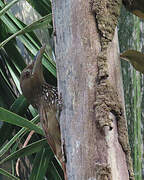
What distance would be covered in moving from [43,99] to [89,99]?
0.48 meters

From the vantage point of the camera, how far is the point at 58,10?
73cm

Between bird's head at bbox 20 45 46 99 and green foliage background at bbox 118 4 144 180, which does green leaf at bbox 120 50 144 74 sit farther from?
bird's head at bbox 20 45 46 99

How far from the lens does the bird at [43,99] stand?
0.97 meters

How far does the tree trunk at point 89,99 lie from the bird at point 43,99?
0.79 ft

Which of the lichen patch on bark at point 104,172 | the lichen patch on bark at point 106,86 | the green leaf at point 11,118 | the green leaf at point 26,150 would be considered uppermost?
the lichen patch on bark at point 106,86

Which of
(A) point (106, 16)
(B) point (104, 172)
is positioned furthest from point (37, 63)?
(B) point (104, 172)

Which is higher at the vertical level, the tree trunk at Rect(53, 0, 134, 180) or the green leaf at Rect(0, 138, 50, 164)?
the tree trunk at Rect(53, 0, 134, 180)

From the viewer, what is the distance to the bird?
3.19ft

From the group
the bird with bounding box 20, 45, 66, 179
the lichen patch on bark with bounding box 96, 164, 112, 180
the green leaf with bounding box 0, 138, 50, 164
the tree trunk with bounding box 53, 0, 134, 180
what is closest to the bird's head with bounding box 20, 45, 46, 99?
the bird with bounding box 20, 45, 66, 179

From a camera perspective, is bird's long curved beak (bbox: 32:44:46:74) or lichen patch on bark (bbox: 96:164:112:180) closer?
lichen patch on bark (bbox: 96:164:112:180)

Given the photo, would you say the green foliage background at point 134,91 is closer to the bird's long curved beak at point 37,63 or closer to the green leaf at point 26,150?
the bird's long curved beak at point 37,63

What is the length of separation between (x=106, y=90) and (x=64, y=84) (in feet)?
0.28

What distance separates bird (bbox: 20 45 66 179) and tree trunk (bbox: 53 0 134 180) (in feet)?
0.79

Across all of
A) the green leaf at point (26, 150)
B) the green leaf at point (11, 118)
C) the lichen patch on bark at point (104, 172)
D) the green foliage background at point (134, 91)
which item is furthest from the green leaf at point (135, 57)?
the green leaf at point (26, 150)
